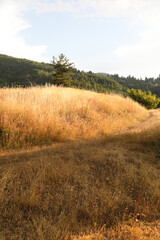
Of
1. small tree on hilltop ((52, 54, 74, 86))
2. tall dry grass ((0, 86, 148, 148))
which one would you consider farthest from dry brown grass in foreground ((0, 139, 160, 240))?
small tree on hilltop ((52, 54, 74, 86))

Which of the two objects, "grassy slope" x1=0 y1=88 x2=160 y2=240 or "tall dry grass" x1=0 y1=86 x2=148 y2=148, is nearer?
"grassy slope" x1=0 y1=88 x2=160 y2=240

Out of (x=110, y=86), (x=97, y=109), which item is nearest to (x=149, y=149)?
(x=97, y=109)

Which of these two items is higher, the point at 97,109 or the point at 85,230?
the point at 97,109

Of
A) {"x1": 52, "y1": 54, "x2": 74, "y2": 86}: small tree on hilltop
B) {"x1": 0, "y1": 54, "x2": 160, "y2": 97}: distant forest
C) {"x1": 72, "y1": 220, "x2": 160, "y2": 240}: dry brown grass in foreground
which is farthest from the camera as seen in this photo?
{"x1": 0, "y1": 54, "x2": 160, "y2": 97}: distant forest

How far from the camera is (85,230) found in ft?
5.03

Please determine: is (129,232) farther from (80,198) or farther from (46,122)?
(46,122)

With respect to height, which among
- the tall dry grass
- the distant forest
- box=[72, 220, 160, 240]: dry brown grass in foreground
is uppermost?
the distant forest

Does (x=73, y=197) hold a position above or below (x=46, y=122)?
below

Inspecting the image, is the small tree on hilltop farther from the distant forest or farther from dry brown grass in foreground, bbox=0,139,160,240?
dry brown grass in foreground, bbox=0,139,160,240

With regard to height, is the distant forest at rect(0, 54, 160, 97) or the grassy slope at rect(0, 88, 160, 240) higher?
the distant forest at rect(0, 54, 160, 97)

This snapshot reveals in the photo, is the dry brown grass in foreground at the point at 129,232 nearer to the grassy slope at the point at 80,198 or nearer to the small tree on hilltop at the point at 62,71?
the grassy slope at the point at 80,198

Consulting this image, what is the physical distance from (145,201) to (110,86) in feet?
201

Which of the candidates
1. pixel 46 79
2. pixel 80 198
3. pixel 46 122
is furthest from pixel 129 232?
pixel 46 79

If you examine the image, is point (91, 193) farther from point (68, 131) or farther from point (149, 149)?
point (68, 131)
